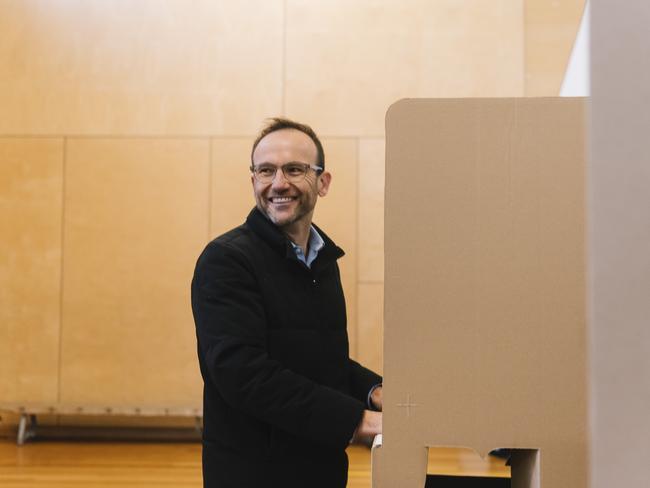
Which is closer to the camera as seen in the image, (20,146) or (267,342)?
(267,342)

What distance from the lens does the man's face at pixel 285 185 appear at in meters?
2.04

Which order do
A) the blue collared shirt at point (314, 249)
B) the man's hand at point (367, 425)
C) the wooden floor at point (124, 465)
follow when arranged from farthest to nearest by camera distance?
the wooden floor at point (124, 465) → the blue collared shirt at point (314, 249) → the man's hand at point (367, 425)

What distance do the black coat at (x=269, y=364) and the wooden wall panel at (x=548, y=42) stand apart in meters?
3.97

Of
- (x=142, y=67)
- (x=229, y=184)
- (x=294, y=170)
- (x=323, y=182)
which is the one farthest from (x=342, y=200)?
(x=294, y=170)

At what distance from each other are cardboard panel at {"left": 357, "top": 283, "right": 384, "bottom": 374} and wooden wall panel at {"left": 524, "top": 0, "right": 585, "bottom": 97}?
1633 millimetres

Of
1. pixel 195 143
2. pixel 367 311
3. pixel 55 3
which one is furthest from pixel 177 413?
pixel 55 3

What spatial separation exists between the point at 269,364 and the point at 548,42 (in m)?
4.53

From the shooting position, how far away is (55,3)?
6023 millimetres

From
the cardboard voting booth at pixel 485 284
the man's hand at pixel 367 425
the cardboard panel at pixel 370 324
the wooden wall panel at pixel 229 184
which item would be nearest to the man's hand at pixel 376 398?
the man's hand at pixel 367 425

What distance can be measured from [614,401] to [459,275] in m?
0.46

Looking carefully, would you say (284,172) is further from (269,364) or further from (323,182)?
(269,364)

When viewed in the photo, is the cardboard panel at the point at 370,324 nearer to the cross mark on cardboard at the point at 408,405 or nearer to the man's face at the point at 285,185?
the man's face at the point at 285,185

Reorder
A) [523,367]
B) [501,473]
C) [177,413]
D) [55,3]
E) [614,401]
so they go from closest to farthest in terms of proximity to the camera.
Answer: [614,401], [523,367], [501,473], [177,413], [55,3]

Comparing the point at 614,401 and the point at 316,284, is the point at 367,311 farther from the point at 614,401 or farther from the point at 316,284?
the point at 614,401
